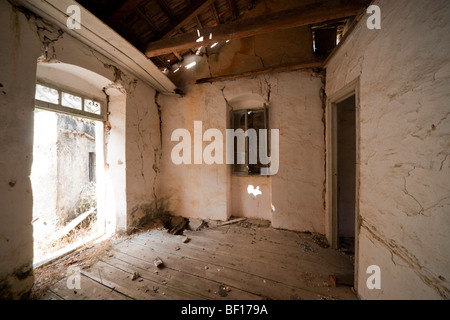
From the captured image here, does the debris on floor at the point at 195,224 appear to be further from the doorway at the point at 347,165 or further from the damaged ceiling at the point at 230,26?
the damaged ceiling at the point at 230,26

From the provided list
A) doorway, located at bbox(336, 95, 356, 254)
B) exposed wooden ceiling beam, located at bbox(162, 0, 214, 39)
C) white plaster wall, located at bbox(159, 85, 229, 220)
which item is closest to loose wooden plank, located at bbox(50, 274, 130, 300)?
white plaster wall, located at bbox(159, 85, 229, 220)

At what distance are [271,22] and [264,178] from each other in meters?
2.62

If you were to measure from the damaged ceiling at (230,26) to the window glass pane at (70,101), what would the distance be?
3.95 ft

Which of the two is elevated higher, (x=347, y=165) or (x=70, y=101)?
(x=70, y=101)

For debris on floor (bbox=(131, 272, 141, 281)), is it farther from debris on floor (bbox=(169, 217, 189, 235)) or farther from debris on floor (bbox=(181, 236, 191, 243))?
debris on floor (bbox=(169, 217, 189, 235))

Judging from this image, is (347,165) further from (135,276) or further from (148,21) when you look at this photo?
(148,21)

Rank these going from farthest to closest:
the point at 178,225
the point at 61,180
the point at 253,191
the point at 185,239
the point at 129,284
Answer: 1. the point at 61,180
2. the point at 253,191
3. the point at 178,225
4. the point at 185,239
5. the point at 129,284

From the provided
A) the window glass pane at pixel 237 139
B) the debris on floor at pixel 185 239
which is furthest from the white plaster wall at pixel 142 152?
the window glass pane at pixel 237 139

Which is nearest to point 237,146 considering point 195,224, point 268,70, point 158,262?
point 268,70

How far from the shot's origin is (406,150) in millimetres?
1149

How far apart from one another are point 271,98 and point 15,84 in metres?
3.41

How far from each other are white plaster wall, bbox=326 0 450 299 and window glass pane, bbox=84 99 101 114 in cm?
388

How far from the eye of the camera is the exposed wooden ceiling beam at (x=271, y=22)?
5.49ft
